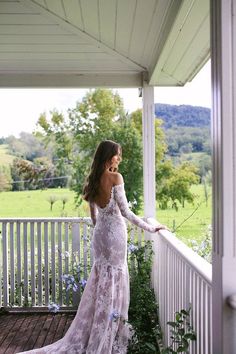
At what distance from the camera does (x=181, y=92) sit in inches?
175

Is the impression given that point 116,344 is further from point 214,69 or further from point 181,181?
point 214,69

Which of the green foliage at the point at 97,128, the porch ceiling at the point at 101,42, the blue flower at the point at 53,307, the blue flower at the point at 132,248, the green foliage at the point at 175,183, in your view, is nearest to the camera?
the porch ceiling at the point at 101,42

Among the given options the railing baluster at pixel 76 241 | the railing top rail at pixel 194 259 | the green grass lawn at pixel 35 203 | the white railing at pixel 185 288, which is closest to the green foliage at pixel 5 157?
the green grass lawn at pixel 35 203

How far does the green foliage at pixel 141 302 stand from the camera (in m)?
3.47

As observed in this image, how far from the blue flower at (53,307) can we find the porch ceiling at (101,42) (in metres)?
2.37

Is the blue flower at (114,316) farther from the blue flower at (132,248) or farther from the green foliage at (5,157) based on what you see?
the green foliage at (5,157)

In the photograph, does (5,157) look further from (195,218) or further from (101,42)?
(195,218)

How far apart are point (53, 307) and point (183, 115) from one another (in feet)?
8.07

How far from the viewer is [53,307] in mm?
4645

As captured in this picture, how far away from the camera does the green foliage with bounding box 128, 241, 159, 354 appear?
3.47 metres

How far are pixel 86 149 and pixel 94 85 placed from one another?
4.34 ft

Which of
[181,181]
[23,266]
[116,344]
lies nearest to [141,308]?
[116,344]

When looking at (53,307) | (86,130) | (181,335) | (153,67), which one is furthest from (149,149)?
(181,335)

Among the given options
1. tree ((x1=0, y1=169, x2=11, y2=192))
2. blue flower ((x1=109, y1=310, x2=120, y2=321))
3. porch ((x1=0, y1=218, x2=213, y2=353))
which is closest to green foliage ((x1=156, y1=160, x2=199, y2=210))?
porch ((x1=0, y1=218, x2=213, y2=353))
